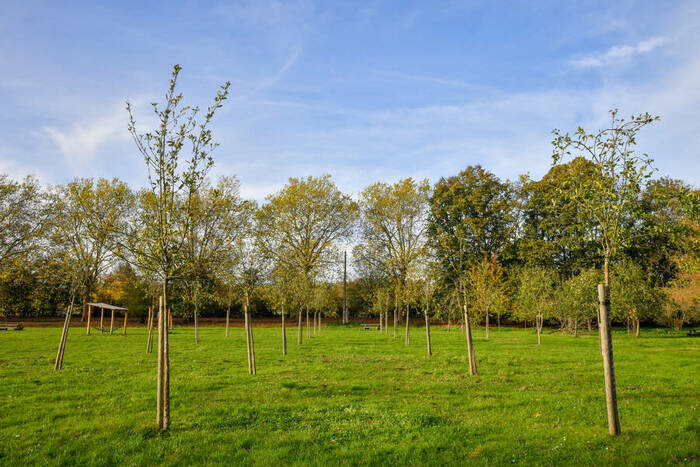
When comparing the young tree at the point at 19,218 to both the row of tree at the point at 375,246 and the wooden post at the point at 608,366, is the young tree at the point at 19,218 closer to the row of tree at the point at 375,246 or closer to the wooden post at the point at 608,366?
the row of tree at the point at 375,246

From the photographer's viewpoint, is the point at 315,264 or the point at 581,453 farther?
the point at 315,264

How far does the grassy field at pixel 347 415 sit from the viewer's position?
20.7 ft

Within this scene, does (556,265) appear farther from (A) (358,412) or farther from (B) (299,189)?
(A) (358,412)

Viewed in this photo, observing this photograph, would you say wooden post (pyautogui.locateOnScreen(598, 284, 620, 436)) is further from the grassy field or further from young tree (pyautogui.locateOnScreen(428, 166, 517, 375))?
young tree (pyautogui.locateOnScreen(428, 166, 517, 375))

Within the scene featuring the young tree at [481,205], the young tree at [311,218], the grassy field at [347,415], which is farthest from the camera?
the young tree at [481,205]

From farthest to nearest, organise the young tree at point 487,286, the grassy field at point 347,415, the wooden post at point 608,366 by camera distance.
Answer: the young tree at point 487,286 < the wooden post at point 608,366 < the grassy field at point 347,415

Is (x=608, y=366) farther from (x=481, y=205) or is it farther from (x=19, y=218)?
(x=481, y=205)

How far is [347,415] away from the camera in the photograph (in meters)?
8.36

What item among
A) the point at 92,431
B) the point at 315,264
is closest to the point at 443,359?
the point at 92,431

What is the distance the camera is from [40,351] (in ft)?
61.0

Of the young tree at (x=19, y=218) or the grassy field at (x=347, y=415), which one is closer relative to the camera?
the grassy field at (x=347, y=415)

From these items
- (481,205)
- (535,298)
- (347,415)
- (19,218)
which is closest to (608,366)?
(347,415)

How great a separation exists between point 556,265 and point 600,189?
39927mm

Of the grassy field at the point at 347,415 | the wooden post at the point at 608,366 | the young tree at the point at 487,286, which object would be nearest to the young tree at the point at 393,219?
the young tree at the point at 487,286
